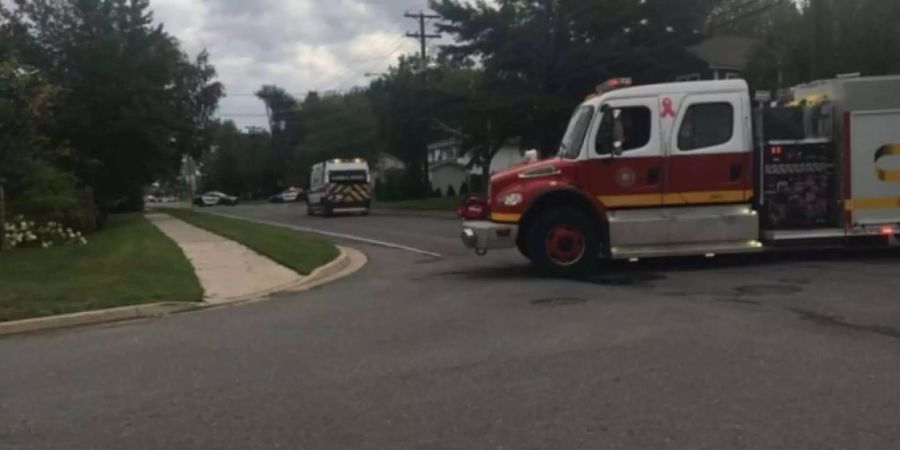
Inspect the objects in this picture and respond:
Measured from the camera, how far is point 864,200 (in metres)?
13.3

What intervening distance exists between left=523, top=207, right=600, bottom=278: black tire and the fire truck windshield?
81 centimetres

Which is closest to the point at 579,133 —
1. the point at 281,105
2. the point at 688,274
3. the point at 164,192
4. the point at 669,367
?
the point at 688,274

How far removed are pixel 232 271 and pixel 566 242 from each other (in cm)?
574

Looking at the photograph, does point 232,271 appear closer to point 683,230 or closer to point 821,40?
point 683,230

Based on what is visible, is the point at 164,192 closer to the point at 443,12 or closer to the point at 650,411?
the point at 443,12

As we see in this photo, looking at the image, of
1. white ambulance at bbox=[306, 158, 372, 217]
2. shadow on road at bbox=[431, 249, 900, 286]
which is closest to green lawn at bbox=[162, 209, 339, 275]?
shadow on road at bbox=[431, 249, 900, 286]

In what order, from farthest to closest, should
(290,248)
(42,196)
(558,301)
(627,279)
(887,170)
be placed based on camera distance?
(42,196) < (290,248) < (887,170) < (627,279) < (558,301)

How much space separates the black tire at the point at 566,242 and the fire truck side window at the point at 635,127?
1.07m

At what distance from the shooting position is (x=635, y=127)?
13.2 m

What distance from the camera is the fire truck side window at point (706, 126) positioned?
1318cm

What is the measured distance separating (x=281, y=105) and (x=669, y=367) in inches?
5115

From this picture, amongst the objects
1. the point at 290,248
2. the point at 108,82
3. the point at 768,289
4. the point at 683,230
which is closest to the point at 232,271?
the point at 290,248

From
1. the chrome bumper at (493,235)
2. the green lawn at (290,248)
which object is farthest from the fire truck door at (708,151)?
the green lawn at (290,248)

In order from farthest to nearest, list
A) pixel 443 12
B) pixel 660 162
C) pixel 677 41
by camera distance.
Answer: pixel 443 12, pixel 677 41, pixel 660 162
